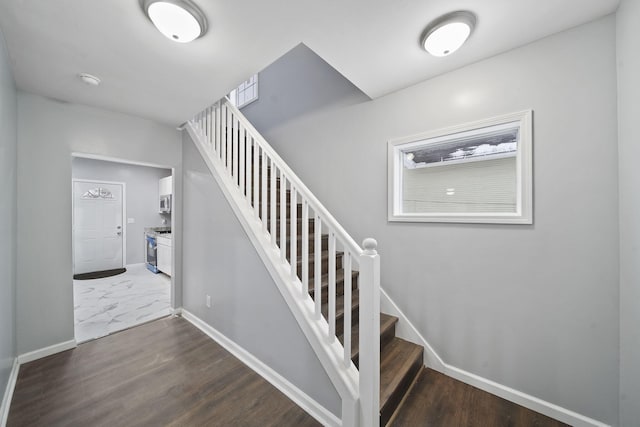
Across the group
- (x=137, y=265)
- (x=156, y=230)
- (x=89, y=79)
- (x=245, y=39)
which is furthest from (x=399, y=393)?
(x=137, y=265)

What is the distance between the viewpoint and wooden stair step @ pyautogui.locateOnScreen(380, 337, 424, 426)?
148cm

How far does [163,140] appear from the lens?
2930 mm

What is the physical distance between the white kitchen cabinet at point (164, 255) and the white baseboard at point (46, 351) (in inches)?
95.9

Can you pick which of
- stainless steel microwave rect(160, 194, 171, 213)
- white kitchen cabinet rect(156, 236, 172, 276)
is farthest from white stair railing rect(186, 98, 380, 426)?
stainless steel microwave rect(160, 194, 171, 213)

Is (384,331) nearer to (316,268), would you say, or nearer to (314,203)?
(316,268)

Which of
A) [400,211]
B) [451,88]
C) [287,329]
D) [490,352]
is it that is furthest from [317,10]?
[490,352]

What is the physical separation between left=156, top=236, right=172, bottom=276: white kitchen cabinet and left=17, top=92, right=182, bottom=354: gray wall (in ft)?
7.82

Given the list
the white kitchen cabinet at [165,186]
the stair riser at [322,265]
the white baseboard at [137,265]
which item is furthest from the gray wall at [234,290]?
the white baseboard at [137,265]

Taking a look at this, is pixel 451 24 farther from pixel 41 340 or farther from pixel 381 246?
pixel 41 340

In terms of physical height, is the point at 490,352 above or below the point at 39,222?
below

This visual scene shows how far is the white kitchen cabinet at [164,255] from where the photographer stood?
4.63 m

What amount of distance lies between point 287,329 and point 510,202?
1.91 m

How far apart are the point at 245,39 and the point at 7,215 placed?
217cm

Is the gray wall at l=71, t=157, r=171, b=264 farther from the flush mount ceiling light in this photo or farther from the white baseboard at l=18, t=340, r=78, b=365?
the flush mount ceiling light
